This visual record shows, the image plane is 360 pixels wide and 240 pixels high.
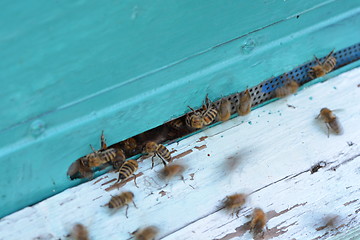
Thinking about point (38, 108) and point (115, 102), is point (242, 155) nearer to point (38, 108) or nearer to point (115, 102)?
point (115, 102)

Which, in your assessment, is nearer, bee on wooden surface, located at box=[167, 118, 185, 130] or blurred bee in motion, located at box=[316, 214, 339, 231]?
blurred bee in motion, located at box=[316, 214, 339, 231]

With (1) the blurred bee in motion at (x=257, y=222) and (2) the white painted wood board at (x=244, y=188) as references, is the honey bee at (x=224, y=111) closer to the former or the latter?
(2) the white painted wood board at (x=244, y=188)

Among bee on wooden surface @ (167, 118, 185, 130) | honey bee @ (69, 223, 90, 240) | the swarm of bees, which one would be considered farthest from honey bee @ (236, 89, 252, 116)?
honey bee @ (69, 223, 90, 240)

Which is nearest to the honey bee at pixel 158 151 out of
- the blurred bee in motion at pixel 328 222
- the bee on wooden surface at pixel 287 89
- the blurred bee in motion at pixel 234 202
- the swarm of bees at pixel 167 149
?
the swarm of bees at pixel 167 149

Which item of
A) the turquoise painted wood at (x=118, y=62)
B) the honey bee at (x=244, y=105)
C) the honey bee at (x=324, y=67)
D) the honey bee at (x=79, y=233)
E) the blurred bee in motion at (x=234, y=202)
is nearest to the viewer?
the turquoise painted wood at (x=118, y=62)

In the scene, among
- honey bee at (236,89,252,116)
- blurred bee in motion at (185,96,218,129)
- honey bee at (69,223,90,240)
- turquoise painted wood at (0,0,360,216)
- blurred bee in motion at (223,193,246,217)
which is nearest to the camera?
turquoise painted wood at (0,0,360,216)

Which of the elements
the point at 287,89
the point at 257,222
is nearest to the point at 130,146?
the point at 257,222

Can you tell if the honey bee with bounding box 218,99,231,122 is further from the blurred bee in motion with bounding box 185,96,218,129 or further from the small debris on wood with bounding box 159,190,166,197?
the small debris on wood with bounding box 159,190,166,197
